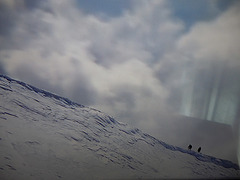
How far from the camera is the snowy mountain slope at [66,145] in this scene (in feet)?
273

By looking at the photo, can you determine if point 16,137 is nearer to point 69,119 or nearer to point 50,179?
point 50,179

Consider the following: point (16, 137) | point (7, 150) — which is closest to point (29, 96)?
point (16, 137)

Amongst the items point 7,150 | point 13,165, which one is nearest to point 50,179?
point 13,165

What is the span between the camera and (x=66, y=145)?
11431 centimetres

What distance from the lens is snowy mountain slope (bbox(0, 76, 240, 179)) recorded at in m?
83.2

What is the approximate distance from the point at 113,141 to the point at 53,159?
7183 cm

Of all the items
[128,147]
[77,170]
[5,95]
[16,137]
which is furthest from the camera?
[128,147]

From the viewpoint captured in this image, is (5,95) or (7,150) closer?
(7,150)

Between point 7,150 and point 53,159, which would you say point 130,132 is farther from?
point 7,150

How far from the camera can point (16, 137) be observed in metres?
96.4

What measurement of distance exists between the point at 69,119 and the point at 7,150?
3033 inches

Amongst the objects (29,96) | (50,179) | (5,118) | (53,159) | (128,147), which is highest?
(29,96)

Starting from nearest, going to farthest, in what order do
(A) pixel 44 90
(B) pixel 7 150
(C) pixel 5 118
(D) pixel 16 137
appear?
(B) pixel 7 150 → (D) pixel 16 137 → (C) pixel 5 118 → (A) pixel 44 90

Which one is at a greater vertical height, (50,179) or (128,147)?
(128,147)
